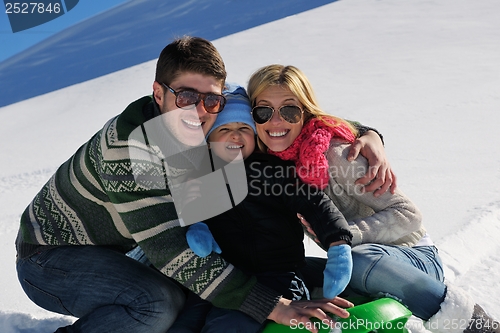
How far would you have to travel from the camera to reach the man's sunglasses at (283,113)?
2.38 m

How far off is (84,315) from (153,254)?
1.37 ft

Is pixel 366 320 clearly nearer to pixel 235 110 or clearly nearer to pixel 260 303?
pixel 260 303

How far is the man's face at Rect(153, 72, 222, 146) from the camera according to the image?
2152 millimetres

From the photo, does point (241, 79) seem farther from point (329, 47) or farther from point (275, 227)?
point (275, 227)

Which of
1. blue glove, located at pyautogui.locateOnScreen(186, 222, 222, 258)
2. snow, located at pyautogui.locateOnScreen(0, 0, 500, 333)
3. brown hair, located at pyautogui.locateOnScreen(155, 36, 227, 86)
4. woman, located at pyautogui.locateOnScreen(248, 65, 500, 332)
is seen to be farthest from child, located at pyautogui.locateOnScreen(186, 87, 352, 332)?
snow, located at pyautogui.locateOnScreen(0, 0, 500, 333)

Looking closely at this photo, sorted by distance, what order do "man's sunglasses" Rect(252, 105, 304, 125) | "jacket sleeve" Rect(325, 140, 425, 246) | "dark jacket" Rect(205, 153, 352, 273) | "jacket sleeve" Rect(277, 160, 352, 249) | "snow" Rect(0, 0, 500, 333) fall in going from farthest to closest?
"snow" Rect(0, 0, 500, 333) < "man's sunglasses" Rect(252, 105, 304, 125) < "jacket sleeve" Rect(325, 140, 425, 246) < "dark jacket" Rect(205, 153, 352, 273) < "jacket sleeve" Rect(277, 160, 352, 249)

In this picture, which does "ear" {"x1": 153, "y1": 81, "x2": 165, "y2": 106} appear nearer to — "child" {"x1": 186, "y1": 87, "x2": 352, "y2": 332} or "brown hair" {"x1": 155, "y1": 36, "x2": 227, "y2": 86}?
"brown hair" {"x1": 155, "y1": 36, "x2": 227, "y2": 86}

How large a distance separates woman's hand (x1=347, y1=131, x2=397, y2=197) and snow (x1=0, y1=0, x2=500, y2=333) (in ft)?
2.75

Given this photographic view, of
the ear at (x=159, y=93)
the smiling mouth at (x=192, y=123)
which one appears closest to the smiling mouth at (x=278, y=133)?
the smiling mouth at (x=192, y=123)

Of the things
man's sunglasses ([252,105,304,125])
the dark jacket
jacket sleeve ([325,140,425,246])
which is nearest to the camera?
the dark jacket

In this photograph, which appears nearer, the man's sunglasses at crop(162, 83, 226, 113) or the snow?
the man's sunglasses at crop(162, 83, 226, 113)

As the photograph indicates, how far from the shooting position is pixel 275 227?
7.10 ft

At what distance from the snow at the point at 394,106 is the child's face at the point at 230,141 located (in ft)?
3.75

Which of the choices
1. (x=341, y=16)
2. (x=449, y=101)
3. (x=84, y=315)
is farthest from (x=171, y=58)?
(x=341, y=16)
